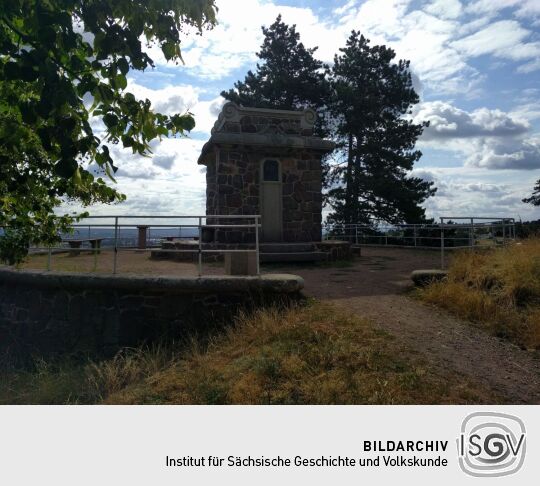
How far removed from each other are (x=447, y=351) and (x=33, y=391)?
18.2 ft

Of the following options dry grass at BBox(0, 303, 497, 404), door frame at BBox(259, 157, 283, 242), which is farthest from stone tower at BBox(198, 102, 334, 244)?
dry grass at BBox(0, 303, 497, 404)

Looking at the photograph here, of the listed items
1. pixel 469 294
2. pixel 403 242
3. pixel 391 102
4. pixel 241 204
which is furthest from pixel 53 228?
pixel 391 102

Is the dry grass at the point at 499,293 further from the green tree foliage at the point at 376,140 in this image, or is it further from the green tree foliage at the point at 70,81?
the green tree foliage at the point at 376,140

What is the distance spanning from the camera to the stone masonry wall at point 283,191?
13445 mm

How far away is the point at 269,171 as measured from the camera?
13898 millimetres

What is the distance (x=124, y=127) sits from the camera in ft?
11.1

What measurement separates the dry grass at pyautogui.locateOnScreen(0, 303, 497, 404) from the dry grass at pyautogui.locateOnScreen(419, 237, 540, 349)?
1.85 metres

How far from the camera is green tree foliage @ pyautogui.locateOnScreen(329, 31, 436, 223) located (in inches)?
948

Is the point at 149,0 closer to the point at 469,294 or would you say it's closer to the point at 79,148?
the point at 79,148

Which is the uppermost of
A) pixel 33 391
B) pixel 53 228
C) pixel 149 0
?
pixel 149 0

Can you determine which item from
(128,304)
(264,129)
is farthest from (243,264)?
(264,129)

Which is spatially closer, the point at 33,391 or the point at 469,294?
the point at 33,391

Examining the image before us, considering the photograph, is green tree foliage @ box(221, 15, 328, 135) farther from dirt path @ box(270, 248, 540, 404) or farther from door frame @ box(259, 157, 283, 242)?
dirt path @ box(270, 248, 540, 404)

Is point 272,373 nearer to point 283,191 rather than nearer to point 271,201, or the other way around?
point 271,201
